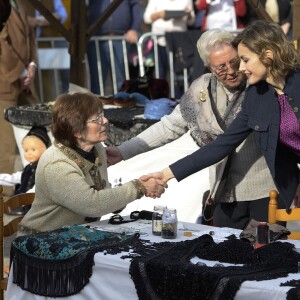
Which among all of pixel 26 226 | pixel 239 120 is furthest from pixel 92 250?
pixel 239 120

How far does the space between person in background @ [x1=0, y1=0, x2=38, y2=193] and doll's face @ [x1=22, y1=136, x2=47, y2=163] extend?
2099mm

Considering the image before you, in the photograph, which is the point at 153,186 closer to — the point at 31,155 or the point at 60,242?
the point at 60,242

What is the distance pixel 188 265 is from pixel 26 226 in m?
1.19

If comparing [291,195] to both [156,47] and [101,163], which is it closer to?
[101,163]

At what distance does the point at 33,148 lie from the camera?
831 cm

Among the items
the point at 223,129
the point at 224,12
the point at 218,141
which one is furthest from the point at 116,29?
the point at 218,141

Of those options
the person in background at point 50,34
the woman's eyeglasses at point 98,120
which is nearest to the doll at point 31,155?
the woman's eyeglasses at point 98,120

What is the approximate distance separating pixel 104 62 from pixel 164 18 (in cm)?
101

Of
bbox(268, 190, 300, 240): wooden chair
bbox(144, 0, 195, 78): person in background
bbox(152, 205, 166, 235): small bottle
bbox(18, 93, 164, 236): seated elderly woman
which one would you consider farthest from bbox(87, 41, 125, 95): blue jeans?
bbox(152, 205, 166, 235): small bottle

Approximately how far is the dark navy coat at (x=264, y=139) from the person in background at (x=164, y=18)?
18.5 feet

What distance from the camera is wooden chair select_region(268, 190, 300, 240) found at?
5.24m

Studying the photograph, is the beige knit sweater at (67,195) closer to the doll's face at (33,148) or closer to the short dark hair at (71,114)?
the short dark hair at (71,114)

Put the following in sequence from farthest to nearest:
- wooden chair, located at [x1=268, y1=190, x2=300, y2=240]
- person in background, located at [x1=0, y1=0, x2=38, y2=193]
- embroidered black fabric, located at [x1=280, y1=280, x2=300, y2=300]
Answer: person in background, located at [x1=0, y1=0, x2=38, y2=193]
wooden chair, located at [x1=268, y1=190, x2=300, y2=240]
embroidered black fabric, located at [x1=280, y1=280, x2=300, y2=300]

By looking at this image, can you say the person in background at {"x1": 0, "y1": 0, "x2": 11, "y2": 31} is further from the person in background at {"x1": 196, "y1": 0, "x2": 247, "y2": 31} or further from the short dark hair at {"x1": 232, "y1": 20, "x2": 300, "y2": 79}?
the short dark hair at {"x1": 232, "y1": 20, "x2": 300, "y2": 79}
